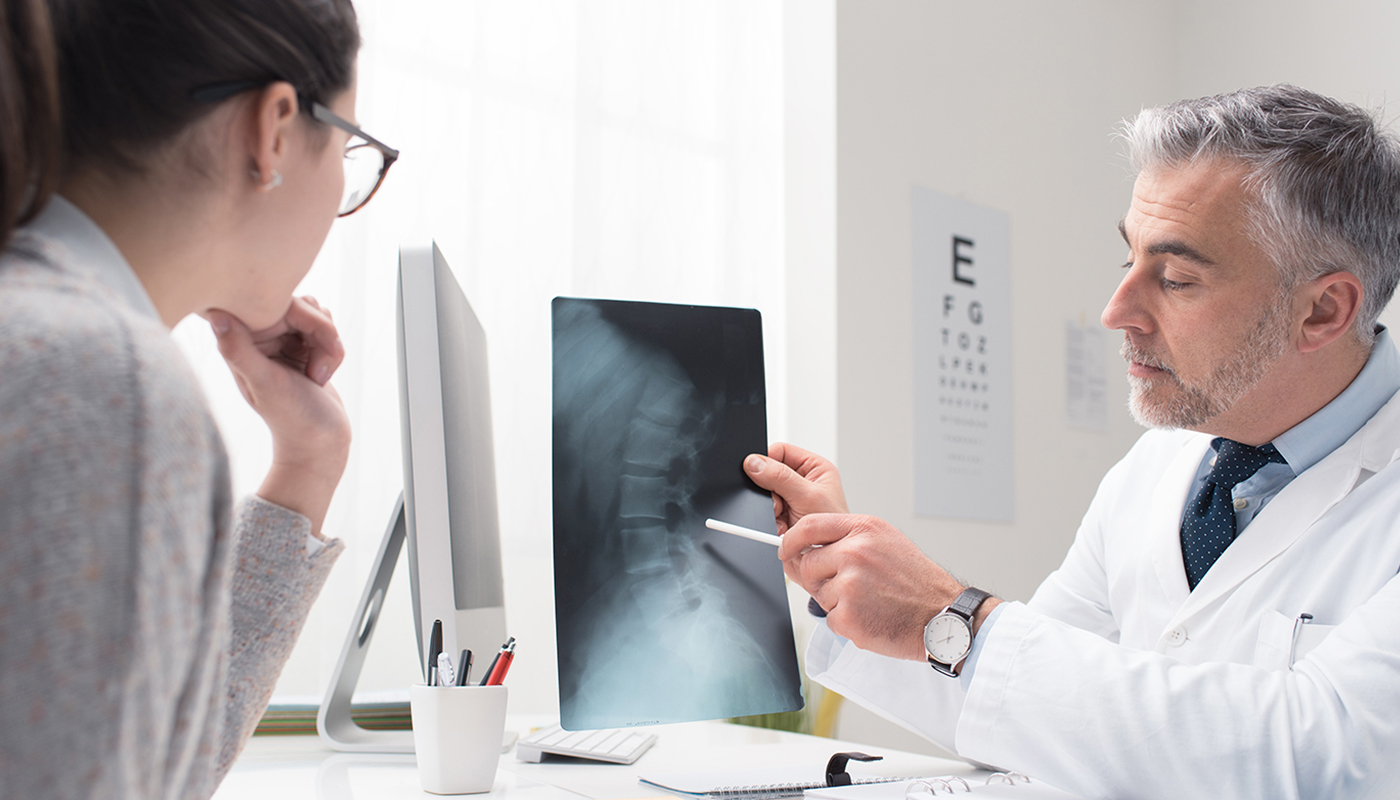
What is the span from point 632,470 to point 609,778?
35 cm

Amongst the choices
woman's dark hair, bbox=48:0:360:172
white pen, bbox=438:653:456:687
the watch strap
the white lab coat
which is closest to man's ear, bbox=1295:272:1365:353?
the white lab coat

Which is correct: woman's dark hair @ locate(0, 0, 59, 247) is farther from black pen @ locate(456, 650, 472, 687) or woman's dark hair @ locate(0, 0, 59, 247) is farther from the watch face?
the watch face

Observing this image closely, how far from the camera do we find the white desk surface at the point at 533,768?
0.96 m

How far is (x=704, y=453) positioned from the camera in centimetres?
107

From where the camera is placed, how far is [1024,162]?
2.71m

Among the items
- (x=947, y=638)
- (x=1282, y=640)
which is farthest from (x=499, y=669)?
(x=1282, y=640)

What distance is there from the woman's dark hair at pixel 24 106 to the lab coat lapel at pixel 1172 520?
1.25 m

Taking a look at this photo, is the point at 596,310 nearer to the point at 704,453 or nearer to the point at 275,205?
the point at 704,453

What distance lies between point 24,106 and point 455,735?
0.67m

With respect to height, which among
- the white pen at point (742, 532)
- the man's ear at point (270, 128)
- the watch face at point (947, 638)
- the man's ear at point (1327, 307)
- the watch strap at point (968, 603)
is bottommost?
the watch face at point (947, 638)

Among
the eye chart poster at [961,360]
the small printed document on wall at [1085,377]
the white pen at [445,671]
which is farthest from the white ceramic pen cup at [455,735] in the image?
the small printed document on wall at [1085,377]

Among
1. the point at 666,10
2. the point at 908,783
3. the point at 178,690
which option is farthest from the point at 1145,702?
the point at 666,10

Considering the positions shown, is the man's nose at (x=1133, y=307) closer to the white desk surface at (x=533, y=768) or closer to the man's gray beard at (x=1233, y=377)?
the man's gray beard at (x=1233, y=377)

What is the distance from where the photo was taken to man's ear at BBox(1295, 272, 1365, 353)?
3.99ft
